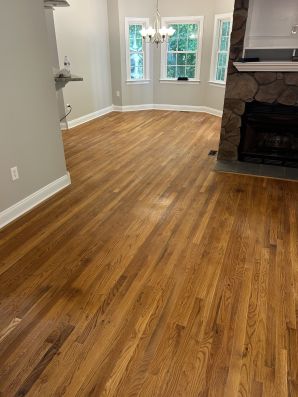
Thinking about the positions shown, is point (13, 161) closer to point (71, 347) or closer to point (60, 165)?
point (60, 165)

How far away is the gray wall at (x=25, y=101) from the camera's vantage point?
2.48 metres

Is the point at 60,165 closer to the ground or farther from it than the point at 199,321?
farther from it

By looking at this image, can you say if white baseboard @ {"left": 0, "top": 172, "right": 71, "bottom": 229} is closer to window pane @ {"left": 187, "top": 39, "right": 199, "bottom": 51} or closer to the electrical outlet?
the electrical outlet

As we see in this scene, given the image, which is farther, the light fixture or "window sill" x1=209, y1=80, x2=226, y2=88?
"window sill" x1=209, y1=80, x2=226, y2=88

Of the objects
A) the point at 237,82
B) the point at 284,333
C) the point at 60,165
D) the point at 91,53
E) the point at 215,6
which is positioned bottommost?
the point at 284,333

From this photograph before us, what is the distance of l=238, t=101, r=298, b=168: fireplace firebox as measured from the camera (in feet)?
12.4

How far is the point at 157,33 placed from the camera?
6648mm

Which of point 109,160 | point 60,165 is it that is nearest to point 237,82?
point 109,160

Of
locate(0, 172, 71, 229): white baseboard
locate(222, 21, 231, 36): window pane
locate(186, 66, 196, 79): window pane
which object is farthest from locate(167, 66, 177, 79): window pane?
locate(0, 172, 71, 229): white baseboard

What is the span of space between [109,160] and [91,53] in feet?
11.0

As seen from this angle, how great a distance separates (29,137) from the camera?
2.87 m

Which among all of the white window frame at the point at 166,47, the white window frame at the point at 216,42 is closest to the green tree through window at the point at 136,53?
the white window frame at the point at 166,47

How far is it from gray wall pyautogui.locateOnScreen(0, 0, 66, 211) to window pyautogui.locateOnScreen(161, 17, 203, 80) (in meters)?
4.95

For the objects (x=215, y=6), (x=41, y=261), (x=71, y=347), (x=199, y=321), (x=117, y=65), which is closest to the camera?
(x=71, y=347)
